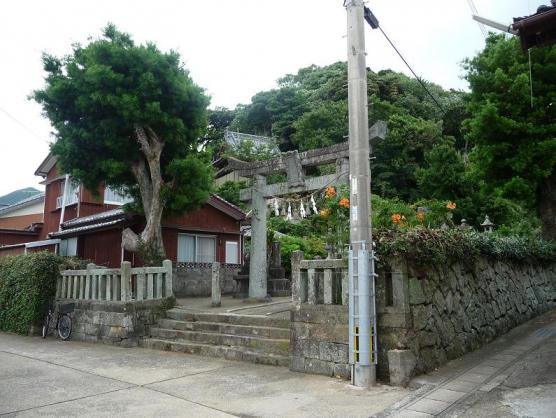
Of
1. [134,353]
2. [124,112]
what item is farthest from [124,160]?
[134,353]

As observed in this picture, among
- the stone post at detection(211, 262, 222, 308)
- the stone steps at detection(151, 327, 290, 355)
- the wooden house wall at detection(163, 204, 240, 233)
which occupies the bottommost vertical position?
the stone steps at detection(151, 327, 290, 355)

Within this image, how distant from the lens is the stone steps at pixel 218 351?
7.53 m

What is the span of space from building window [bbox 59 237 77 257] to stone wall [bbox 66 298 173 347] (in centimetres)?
738

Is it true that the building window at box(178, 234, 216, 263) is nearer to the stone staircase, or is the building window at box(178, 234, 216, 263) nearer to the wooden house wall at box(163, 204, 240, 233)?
the wooden house wall at box(163, 204, 240, 233)

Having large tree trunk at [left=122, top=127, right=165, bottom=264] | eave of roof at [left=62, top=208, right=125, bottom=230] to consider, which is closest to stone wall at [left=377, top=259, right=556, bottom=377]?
large tree trunk at [left=122, top=127, right=165, bottom=264]

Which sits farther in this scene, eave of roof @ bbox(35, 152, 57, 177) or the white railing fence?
eave of roof @ bbox(35, 152, 57, 177)

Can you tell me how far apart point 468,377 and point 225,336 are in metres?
4.50

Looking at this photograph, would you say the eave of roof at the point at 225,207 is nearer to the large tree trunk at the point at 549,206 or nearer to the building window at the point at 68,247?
the building window at the point at 68,247

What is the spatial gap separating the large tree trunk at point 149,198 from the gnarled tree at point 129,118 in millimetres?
30

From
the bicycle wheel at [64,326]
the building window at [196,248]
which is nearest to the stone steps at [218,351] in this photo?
the bicycle wheel at [64,326]

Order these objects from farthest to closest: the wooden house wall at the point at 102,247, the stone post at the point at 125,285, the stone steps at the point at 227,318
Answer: the wooden house wall at the point at 102,247 → the stone post at the point at 125,285 → the stone steps at the point at 227,318

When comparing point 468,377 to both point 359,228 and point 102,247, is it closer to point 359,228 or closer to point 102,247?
point 359,228

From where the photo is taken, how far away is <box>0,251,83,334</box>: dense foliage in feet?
41.1

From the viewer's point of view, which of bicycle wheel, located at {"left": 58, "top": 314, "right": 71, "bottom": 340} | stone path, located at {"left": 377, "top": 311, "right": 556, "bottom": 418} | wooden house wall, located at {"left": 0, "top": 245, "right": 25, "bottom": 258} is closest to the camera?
stone path, located at {"left": 377, "top": 311, "right": 556, "bottom": 418}
